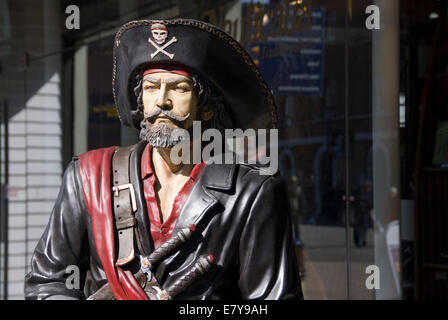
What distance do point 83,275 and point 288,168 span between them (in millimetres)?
2565

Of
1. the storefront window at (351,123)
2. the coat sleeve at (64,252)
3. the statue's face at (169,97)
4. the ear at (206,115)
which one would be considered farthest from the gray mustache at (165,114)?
the storefront window at (351,123)

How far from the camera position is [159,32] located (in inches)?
79.4

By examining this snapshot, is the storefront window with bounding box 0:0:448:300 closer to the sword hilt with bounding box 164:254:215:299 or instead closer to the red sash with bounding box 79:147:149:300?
the red sash with bounding box 79:147:149:300

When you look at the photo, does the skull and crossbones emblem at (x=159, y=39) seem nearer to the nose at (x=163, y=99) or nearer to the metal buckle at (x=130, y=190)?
the nose at (x=163, y=99)

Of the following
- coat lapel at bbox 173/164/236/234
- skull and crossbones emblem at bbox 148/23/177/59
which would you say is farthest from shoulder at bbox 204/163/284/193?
skull and crossbones emblem at bbox 148/23/177/59

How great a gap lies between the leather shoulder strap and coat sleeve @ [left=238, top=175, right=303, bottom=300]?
315 mm

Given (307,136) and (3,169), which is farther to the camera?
(3,169)

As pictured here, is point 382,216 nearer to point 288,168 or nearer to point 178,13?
point 288,168

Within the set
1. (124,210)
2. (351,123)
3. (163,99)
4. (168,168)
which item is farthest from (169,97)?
(351,123)

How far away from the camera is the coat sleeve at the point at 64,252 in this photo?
2.05 m

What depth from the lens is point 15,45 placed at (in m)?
4.99

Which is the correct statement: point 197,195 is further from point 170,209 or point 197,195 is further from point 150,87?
point 150,87

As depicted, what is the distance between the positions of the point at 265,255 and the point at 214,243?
15 centimetres
